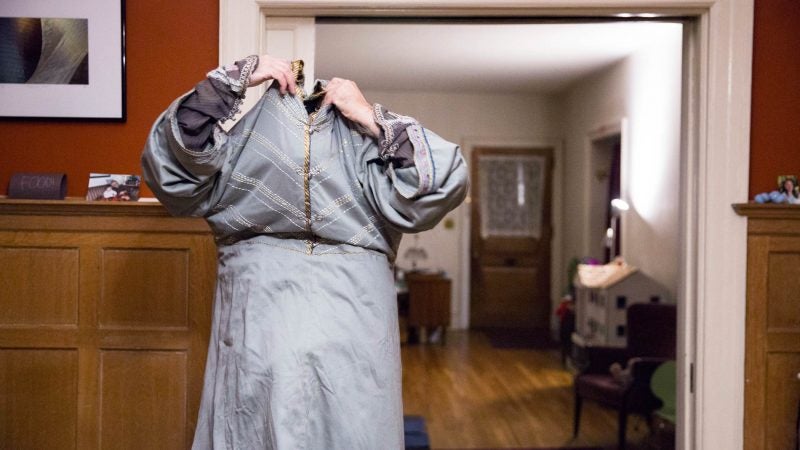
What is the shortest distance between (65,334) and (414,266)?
604 centimetres

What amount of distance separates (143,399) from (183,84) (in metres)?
1.00

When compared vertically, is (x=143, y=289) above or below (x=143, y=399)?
above

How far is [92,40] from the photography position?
8.08 feet

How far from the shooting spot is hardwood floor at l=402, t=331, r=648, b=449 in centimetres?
458

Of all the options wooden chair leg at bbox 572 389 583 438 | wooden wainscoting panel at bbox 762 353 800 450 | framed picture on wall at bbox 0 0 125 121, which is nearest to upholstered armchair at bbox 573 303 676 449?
wooden chair leg at bbox 572 389 583 438

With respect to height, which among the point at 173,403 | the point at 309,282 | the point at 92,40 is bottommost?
the point at 173,403

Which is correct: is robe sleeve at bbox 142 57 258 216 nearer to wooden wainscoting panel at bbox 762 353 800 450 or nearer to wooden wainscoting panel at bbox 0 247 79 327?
wooden wainscoting panel at bbox 0 247 79 327

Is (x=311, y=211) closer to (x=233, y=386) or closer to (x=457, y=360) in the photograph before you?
(x=233, y=386)

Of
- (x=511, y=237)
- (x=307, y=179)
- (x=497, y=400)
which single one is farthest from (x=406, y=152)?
(x=511, y=237)

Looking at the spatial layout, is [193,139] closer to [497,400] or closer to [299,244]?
[299,244]

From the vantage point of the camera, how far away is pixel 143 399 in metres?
2.39

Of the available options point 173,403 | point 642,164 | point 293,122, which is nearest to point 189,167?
point 293,122

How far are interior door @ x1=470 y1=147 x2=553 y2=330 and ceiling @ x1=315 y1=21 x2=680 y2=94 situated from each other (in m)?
0.88

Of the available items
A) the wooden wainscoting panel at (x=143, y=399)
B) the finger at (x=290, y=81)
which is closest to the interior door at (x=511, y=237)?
the wooden wainscoting panel at (x=143, y=399)
